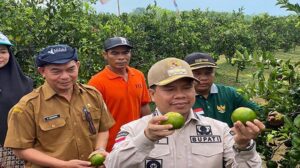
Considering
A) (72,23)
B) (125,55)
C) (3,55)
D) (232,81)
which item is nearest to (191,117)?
(3,55)

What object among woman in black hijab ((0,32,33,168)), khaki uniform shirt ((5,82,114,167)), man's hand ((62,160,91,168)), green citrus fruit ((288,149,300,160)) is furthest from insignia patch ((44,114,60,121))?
green citrus fruit ((288,149,300,160))

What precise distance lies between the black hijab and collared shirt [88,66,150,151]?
0.87 metres

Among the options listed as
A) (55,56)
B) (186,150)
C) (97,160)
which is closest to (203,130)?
(186,150)

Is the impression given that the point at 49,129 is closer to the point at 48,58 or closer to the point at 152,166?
the point at 48,58

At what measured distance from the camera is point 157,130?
5.42 feet

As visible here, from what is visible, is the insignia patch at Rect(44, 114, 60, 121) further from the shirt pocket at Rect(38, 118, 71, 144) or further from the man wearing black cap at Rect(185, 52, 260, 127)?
the man wearing black cap at Rect(185, 52, 260, 127)

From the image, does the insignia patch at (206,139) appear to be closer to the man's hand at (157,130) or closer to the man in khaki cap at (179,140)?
the man in khaki cap at (179,140)

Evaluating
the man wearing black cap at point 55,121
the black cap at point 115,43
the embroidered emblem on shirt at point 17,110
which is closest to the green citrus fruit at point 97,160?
the man wearing black cap at point 55,121

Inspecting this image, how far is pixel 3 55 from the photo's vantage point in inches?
114

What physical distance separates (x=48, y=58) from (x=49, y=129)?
43 cm

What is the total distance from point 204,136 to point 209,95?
1.23 m

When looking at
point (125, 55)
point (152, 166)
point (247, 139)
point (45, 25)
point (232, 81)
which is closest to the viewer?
point (247, 139)

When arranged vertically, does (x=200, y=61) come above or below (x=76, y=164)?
above

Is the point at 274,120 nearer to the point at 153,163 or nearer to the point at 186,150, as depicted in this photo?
A: the point at 186,150
